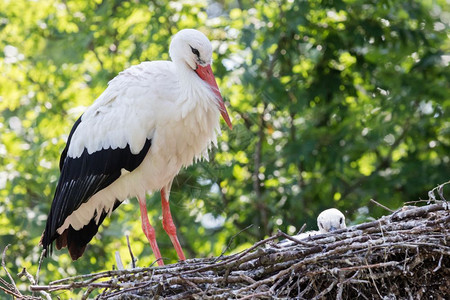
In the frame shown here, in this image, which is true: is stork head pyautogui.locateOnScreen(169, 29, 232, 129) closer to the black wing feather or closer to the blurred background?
the black wing feather

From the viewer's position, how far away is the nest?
16.3 ft

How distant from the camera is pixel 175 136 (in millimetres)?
6480

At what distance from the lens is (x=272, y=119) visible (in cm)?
1014

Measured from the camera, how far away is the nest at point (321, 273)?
4.96 m

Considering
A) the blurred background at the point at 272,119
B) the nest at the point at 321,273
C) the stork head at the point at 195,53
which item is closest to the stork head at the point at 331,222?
the stork head at the point at 195,53

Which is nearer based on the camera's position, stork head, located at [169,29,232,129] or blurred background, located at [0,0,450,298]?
stork head, located at [169,29,232,129]

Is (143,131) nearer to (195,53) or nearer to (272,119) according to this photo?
(195,53)

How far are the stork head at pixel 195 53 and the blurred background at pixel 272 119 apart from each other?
251 centimetres

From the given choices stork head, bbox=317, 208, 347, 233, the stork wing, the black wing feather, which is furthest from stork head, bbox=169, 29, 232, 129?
stork head, bbox=317, 208, 347, 233

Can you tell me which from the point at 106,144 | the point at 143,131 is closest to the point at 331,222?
the point at 143,131

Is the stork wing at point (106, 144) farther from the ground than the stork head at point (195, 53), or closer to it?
closer to it

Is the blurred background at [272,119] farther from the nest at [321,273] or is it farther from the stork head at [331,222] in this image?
the nest at [321,273]

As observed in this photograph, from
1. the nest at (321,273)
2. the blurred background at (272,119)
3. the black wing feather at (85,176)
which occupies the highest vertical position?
the nest at (321,273)

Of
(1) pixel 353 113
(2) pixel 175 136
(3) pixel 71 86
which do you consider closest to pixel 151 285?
(2) pixel 175 136
